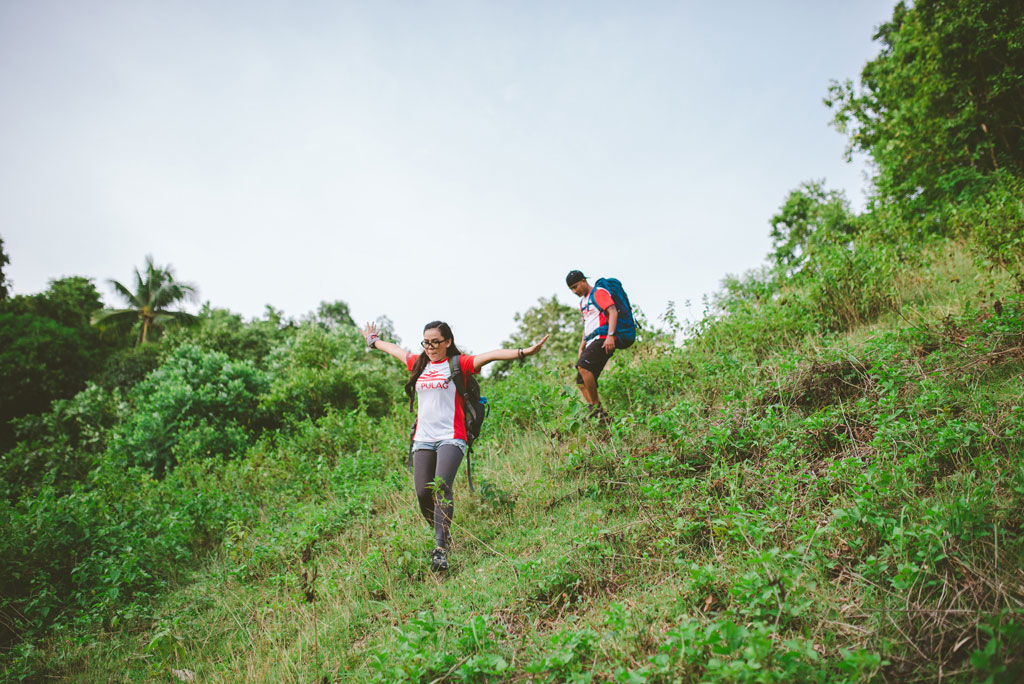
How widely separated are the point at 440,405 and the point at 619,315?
2424 mm

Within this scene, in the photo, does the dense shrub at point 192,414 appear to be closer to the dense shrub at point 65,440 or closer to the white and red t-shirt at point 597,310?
the dense shrub at point 65,440

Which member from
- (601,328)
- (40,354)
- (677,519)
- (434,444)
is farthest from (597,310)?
(40,354)

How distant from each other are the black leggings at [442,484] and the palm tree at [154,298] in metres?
29.7

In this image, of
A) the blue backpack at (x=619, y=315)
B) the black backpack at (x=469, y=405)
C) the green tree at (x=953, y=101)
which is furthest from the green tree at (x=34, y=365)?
the green tree at (x=953, y=101)

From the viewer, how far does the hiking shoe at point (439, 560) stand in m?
4.08

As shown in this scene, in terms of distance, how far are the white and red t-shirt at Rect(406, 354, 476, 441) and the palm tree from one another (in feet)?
96.7

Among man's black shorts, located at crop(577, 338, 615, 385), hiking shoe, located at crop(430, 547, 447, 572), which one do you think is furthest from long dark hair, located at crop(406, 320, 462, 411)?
man's black shorts, located at crop(577, 338, 615, 385)

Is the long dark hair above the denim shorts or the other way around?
above

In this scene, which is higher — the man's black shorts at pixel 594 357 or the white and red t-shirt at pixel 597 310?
the white and red t-shirt at pixel 597 310

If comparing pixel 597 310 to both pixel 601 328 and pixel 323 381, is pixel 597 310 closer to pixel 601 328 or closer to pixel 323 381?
pixel 601 328

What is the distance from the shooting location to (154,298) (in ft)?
92.7

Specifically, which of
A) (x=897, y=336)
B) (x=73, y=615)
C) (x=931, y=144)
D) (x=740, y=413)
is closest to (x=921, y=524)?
(x=740, y=413)

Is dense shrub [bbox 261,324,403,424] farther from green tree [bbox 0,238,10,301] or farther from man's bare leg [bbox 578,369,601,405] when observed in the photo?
green tree [bbox 0,238,10,301]

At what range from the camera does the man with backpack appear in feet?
18.5
